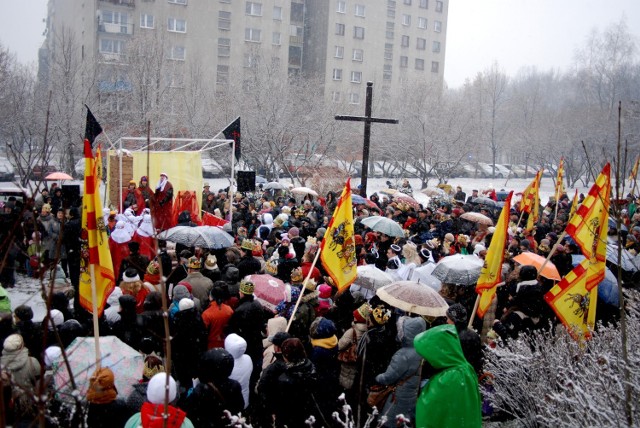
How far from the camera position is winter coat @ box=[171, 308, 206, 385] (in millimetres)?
5684

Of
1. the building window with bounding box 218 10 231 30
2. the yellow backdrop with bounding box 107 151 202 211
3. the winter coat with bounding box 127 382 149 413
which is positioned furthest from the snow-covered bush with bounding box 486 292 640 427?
the building window with bounding box 218 10 231 30

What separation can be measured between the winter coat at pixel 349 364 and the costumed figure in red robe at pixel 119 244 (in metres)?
5.20

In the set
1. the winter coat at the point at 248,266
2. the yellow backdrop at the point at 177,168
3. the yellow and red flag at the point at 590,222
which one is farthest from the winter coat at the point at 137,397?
the yellow backdrop at the point at 177,168

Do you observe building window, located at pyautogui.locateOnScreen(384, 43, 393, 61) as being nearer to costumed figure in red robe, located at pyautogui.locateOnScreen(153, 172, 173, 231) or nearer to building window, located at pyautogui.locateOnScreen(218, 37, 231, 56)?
building window, located at pyautogui.locateOnScreen(218, 37, 231, 56)

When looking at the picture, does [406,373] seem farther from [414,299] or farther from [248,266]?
[248,266]

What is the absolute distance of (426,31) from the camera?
2704 inches

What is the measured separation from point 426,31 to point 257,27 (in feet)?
76.6

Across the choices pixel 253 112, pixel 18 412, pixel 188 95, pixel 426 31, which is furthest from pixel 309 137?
pixel 426 31

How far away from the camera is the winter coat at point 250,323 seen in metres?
6.29

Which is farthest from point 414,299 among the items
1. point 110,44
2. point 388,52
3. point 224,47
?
point 388,52

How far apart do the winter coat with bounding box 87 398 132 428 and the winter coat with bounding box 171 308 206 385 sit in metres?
1.39

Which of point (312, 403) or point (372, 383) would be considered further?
point (372, 383)

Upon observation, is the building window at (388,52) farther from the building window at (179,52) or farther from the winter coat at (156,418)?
the winter coat at (156,418)

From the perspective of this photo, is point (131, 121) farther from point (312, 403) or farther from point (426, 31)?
point (426, 31)
